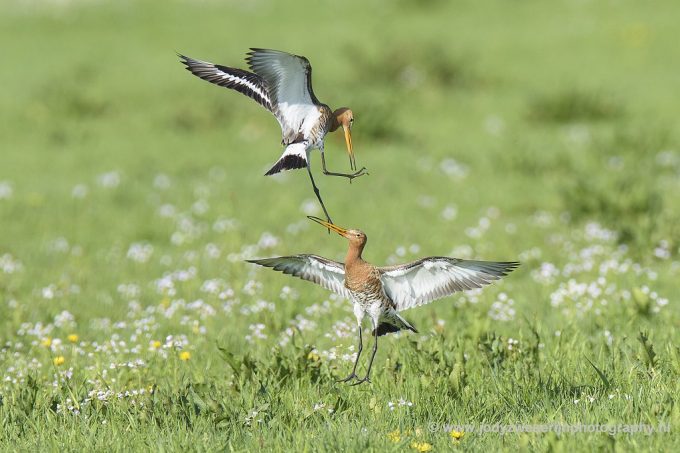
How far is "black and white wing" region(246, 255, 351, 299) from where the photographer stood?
4750 mm

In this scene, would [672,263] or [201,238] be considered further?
[201,238]

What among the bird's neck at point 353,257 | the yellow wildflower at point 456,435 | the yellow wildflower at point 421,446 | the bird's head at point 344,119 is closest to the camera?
the bird's head at point 344,119

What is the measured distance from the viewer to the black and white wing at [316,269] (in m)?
4.75

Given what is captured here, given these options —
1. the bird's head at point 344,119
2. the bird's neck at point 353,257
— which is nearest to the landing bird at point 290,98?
the bird's head at point 344,119

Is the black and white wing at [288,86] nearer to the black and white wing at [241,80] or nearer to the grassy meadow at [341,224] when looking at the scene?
the black and white wing at [241,80]

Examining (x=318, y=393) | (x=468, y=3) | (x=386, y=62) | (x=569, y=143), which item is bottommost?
(x=318, y=393)

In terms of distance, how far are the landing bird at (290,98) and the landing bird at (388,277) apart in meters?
0.69

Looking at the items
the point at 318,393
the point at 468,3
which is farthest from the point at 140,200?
the point at 468,3

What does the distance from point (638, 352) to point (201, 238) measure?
232 inches

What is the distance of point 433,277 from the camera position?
4.88 metres

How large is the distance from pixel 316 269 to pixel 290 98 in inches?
45.8

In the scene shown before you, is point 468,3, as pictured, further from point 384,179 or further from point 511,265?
point 511,265

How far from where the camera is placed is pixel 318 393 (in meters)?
5.56

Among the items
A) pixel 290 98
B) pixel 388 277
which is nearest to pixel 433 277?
pixel 388 277
